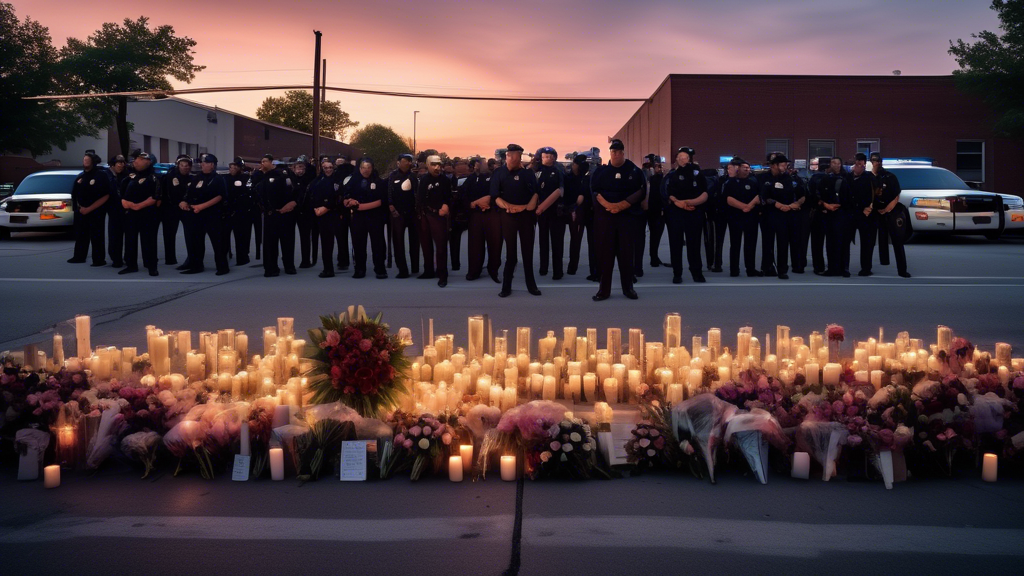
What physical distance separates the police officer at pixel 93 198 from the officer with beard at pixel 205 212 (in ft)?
5.48

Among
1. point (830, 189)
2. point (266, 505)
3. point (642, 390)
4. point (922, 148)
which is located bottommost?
point (266, 505)

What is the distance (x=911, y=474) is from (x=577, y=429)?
1.86 m

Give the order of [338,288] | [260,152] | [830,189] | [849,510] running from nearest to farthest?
[849,510] → [338,288] → [830,189] → [260,152]

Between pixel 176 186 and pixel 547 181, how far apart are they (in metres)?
6.65

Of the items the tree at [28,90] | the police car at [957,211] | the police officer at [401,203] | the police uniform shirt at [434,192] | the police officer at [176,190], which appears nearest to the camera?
the police uniform shirt at [434,192]

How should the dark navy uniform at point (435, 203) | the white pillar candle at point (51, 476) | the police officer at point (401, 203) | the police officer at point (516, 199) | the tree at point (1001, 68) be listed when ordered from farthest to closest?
1. the tree at point (1001, 68)
2. the police officer at point (401, 203)
3. the dark navy uniform at point (435, 203)
4. the police officer at point (516, 199)
5. the white pillar candle at point (51, 476)

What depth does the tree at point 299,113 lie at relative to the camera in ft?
431

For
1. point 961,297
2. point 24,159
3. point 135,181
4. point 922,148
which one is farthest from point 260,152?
point 961,297

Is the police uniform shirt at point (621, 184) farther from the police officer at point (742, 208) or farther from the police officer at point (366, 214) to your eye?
the police officer at point (366, 214)

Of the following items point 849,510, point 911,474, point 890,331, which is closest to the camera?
point 849,510

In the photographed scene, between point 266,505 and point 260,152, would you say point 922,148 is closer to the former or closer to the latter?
point 266,505

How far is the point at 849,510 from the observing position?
4922mm

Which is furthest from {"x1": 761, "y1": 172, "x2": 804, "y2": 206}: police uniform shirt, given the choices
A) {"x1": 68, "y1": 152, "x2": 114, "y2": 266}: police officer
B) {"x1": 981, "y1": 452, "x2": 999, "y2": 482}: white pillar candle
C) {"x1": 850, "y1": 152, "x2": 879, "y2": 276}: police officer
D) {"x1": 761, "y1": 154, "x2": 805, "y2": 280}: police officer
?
{"x1": 981, "y1": 452, "x2": 999, "y2": 482}: white pillar candle

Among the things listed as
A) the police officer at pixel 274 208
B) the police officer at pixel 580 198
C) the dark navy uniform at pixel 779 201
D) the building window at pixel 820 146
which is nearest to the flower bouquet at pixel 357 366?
the police officer at pixel 580 198
